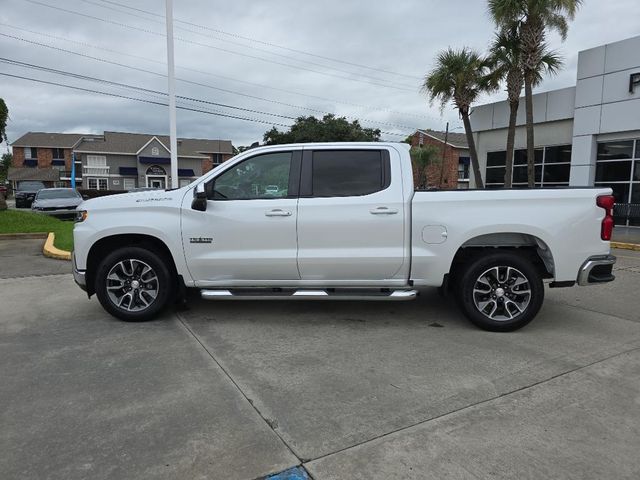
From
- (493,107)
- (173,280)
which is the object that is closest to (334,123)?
(493,107)

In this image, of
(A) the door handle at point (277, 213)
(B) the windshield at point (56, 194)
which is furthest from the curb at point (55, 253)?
(B) the windshield at point (56, 194)

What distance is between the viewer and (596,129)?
17.6 meters

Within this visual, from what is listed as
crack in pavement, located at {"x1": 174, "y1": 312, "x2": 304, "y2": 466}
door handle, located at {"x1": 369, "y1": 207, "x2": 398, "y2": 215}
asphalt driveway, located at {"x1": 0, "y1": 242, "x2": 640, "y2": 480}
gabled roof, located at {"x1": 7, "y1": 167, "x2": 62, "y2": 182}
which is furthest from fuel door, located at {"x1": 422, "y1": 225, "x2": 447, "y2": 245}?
gabled roof, located at {"x1": 7, "y1": 167, "x2": 62, "y2": 182}

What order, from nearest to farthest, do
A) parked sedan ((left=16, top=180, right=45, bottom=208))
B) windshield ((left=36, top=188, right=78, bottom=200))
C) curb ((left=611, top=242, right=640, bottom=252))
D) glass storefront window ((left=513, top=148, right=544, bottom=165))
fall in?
1. curb ((left=611, top=242, right=640, bottom=252))
2. windshield ((left=36, top=188, right=78, bottom=200))
3. glass storefront window ((left=513, top=148, right=544, bottom=165))
4. parked sedan ((left=16, top=180, right=45, bottom=208))

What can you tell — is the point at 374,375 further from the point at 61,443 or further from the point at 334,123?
the point at 334,123

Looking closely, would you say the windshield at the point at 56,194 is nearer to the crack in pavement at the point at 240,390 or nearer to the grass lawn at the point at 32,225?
the grass lawn at the point at 32,225

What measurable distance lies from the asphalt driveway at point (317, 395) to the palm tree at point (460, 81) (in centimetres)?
1511

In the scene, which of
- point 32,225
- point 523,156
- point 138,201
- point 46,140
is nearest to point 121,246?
point 138,201

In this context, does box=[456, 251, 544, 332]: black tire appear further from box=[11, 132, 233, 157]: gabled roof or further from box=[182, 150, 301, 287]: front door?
box=[11, 132, 233, 157]: gabled roof

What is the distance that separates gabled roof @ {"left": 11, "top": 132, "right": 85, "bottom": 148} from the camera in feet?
226

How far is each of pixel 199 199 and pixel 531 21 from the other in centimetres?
1517

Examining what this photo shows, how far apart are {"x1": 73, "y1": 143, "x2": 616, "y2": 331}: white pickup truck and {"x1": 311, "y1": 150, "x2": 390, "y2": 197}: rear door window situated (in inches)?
0.5

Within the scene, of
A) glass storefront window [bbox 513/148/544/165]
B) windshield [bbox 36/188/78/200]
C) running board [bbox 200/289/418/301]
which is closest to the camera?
running board [bbox 200/289/418/301]

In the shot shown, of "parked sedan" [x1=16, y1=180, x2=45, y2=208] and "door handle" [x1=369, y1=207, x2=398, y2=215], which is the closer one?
"door handle" [x1=369, y1=207, x2=398, y2=215]
